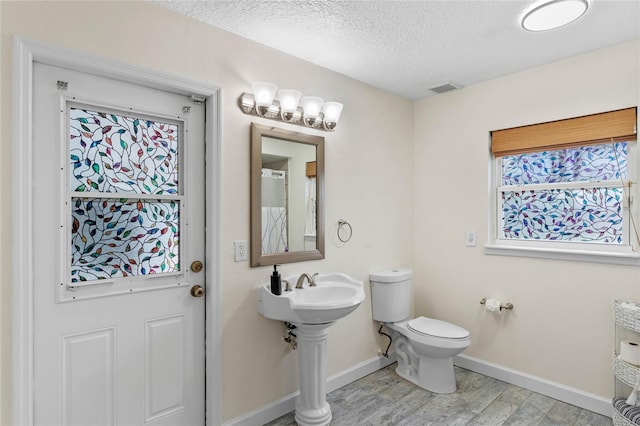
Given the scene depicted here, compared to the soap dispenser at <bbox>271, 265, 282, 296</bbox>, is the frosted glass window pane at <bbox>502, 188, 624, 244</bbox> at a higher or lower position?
higher

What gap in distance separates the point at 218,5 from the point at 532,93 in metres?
2.23

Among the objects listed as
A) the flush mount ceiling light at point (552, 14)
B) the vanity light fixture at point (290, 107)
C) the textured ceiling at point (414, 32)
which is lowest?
the vanity light fixture at point (290, 107)

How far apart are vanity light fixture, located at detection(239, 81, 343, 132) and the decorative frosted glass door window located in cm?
47

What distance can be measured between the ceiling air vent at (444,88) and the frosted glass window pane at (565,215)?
0.97 meters

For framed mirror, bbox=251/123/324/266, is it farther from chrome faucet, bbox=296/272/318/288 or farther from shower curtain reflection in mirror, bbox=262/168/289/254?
chrome faucet, bbox=296/272/318/288

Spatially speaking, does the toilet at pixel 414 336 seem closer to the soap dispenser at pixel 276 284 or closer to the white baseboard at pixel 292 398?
the white baseboard at pixel 292 398

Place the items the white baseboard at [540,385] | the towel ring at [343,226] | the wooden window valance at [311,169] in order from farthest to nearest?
1. the towel ring at [343,226]
2. the wooden window valance at [311,169]
3. the white baseboard at [540,385]

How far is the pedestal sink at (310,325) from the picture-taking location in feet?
6.48

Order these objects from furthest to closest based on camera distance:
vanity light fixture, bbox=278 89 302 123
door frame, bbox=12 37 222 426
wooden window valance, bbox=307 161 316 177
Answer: wooden window valance, bbox=307 161 316 177
vanity light fixture, bbox=278 89 302 123
door frame, bbox=12 37 222 426

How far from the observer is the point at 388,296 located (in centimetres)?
284

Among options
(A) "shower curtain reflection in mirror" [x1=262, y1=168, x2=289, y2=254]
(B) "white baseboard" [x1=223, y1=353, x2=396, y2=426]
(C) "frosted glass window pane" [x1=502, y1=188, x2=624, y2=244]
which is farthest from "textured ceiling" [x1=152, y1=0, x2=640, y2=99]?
(B) "white baseboard" [x1=223, y1=353, x2=396, y2=426]

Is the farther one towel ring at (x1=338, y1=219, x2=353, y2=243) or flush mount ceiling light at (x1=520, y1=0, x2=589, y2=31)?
towel ring at (x1=338, y1=219, x2=353, y2=243)

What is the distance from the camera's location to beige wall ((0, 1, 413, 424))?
151 cm

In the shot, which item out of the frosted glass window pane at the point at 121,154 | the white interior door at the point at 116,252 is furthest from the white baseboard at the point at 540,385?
the frosted glass window pane at the point at 121,154
